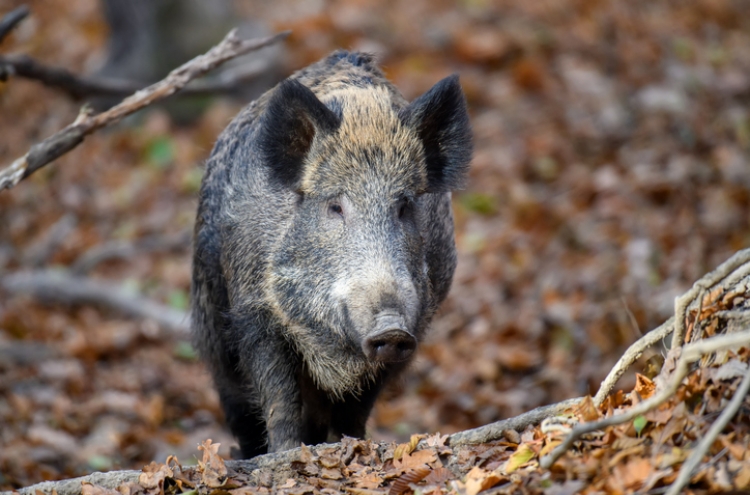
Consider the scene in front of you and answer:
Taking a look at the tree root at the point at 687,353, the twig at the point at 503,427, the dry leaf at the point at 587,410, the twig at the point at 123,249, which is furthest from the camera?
the twig at the point at 123,249

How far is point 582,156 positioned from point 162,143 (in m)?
5.67

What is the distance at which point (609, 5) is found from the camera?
1179 centimetres

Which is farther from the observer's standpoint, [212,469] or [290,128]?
[290,128]

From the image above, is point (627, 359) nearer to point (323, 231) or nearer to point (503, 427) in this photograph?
point (503, 427)

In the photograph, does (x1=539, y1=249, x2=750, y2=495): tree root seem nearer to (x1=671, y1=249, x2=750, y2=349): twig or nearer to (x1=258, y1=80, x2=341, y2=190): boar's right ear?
(x1=671, y1=249, x2=750, y2=349): twig

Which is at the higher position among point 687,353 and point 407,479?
point 407,479

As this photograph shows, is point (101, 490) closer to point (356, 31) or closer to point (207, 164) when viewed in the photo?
point (207, 164)

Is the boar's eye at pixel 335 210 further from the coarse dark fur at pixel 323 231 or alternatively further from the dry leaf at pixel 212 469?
the dry leaf at pixel 212 469

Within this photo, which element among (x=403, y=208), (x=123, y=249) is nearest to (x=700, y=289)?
(x=403, y=208)

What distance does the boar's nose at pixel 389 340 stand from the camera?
3.66 meters

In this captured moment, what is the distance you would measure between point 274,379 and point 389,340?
113 centimetres

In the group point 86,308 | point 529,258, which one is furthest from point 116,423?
point 529,258

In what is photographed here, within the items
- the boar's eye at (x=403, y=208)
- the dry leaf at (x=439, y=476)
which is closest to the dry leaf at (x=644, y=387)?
the dry leaf at (x=439, y=476)

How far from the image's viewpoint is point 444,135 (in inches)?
187
